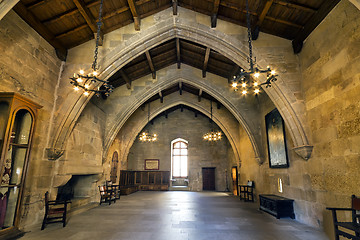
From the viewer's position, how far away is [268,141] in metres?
6.38

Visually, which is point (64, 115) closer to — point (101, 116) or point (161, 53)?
→ point (101, 116)

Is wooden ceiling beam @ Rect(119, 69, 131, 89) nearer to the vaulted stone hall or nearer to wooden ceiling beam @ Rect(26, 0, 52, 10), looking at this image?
the vaulted stone hall

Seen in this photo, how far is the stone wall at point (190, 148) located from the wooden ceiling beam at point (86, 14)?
29.9ft

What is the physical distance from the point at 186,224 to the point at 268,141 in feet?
12.9

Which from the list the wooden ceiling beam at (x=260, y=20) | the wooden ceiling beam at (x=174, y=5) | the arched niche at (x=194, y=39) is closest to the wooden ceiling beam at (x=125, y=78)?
the arched niche at (x=194, y=39)

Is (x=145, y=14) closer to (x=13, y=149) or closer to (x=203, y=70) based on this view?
(x=203, y=70)

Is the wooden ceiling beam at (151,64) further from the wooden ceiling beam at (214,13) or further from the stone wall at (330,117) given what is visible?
the stone wall at (330,117)

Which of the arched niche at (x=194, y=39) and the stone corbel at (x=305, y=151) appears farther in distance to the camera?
the arched niche at (x=194, y=39)

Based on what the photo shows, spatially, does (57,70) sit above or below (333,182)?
above

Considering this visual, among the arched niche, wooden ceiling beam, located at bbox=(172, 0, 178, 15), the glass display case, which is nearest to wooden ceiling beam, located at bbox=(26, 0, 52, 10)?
the arched niche

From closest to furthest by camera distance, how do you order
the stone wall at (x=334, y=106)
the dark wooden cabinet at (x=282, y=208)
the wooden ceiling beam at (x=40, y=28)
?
the stone wall at (x=334, y=106)
the wooden ceiling beam at (x=40, y=28)
the dark wooden cabinet at (x=282, y=208)

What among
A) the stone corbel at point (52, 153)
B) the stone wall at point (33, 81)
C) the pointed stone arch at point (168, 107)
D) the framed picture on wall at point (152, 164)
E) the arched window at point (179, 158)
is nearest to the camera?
the stone wall at point (33, 81)

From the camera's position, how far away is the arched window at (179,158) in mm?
13108

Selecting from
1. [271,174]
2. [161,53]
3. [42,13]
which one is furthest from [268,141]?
[42,13]
